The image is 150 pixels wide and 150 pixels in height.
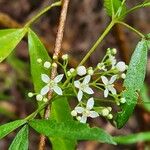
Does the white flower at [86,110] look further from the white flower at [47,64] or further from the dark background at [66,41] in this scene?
the dark background at [66,41]

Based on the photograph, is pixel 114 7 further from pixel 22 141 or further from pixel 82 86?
pixel 22 141

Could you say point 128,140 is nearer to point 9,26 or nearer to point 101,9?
point 9,26

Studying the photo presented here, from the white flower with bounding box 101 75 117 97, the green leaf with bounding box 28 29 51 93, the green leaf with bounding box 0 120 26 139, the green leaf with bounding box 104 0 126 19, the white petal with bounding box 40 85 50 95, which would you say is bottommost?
the green leaf with bounding box 0 120 26 139

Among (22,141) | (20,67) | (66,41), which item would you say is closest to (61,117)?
(22,141)

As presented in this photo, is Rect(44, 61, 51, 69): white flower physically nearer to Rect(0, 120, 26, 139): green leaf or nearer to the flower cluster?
the flower cluster

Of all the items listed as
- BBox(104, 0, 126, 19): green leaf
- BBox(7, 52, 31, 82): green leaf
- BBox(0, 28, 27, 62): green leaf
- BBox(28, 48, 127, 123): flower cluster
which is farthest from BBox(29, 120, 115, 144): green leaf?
BBox(7, 52, 31, 82): green leaf

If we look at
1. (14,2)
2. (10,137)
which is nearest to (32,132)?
(10,137)
